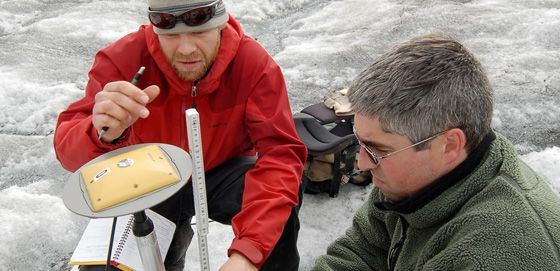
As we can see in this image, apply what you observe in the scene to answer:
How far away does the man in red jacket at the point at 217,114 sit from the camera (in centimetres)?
244

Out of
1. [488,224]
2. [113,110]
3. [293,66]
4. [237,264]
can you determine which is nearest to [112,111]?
[113,110]

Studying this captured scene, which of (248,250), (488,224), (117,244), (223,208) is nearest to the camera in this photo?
(488,224)

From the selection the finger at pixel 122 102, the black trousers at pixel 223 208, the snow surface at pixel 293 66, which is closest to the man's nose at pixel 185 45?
the black trousers at pixel 223 208

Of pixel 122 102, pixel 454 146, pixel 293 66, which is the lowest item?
pixel 293 66

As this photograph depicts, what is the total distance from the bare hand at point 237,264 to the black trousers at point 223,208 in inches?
17.0

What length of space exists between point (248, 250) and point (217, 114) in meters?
0.95

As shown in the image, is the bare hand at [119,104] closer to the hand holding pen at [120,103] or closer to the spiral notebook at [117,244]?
the hand holding pen at [120,103]

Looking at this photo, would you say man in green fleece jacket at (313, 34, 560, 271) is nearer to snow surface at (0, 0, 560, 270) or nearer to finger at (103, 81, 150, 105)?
finger at (103, 81, 150, 105)

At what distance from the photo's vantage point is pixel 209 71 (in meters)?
2.73

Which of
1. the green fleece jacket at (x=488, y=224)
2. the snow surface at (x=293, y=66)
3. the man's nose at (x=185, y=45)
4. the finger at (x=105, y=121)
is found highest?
the finger at (x=105, y=121)

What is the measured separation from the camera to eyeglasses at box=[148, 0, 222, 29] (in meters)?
2.54

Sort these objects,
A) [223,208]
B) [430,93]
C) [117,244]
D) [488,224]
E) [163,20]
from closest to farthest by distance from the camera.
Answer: [488,224]
[430,93]
[117,244]
[163,20]
[223,208]

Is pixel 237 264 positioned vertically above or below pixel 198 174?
below

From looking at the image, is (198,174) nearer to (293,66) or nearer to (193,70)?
(193,70)
